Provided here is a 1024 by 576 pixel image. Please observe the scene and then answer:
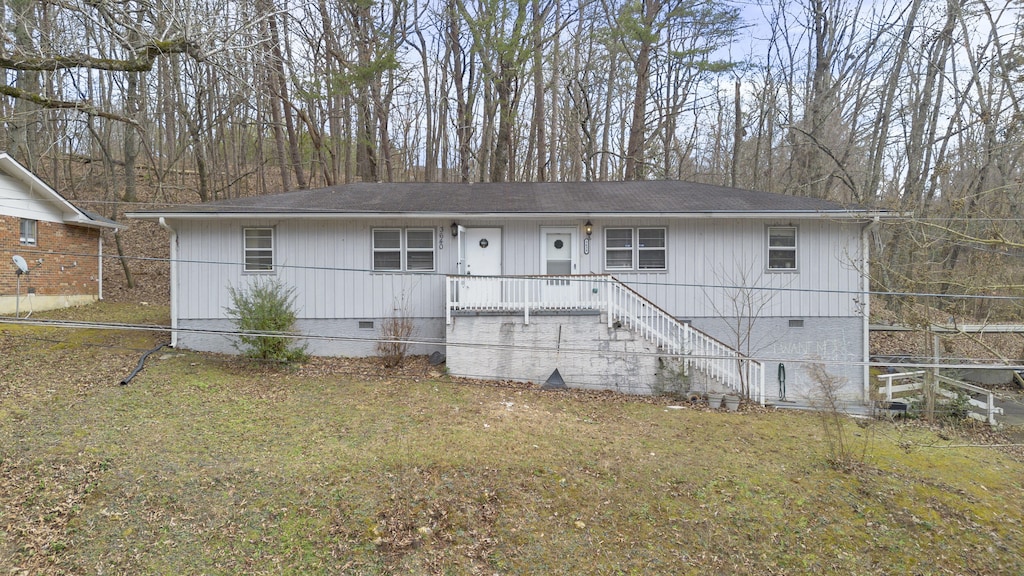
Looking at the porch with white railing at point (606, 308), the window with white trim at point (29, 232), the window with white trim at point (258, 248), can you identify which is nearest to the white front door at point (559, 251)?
the porch with white railing at point (606, 308)

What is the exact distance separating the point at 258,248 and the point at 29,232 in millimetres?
8349

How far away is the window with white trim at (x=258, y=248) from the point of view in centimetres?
1076

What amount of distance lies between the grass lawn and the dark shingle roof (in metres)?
4.18

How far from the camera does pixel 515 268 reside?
1104cm

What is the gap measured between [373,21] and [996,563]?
20159 mm

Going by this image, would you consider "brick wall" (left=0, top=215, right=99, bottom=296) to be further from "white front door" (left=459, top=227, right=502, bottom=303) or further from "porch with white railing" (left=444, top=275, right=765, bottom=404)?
"porch with white railing" (left=444, top=275, right=765, bottom=404)

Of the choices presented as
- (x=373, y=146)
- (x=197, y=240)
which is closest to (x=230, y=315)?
(x=197, y=240)

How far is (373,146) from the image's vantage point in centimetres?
1886

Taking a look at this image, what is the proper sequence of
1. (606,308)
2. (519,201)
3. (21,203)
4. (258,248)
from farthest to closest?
(21,203), (519,201), (258,248), (606,308)

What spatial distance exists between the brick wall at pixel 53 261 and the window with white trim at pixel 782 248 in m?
15.8

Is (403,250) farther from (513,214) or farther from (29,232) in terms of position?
(29,232)

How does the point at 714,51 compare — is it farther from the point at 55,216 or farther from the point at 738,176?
the point at 55,216

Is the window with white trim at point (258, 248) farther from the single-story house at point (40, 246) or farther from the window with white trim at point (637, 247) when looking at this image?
the window with white trim at point (637, 247)

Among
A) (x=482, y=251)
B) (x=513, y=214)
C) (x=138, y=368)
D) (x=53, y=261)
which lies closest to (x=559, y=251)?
(x=513, y=214)
